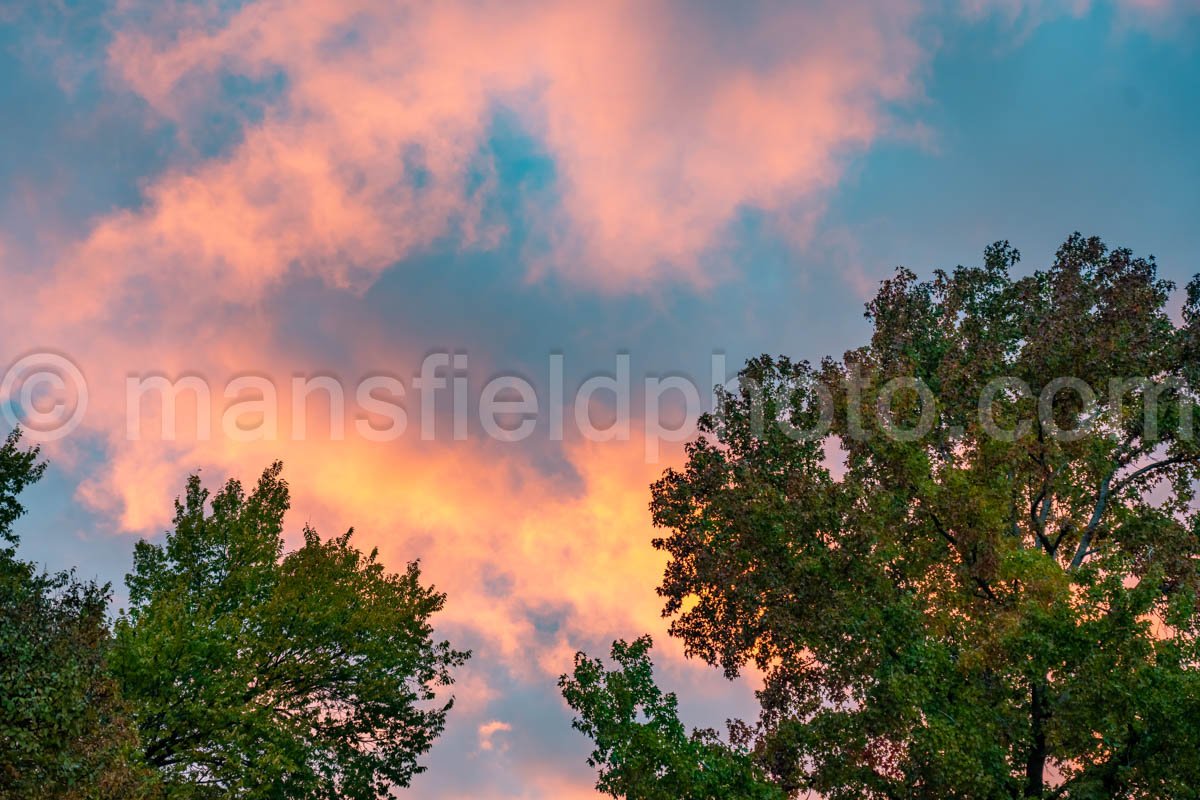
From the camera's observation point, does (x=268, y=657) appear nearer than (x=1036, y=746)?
No

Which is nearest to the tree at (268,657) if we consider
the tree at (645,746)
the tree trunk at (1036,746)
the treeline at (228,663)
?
the treeline at (228,663)

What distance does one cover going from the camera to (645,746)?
757 inches

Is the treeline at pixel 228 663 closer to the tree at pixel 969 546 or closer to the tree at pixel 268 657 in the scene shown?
the tree at pixel 268 657

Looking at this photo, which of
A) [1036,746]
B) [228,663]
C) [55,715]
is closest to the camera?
[55,715]

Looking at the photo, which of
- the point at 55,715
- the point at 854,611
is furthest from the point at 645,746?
the point at 55,715

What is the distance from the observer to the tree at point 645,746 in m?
18.6

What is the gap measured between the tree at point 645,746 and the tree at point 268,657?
35.7 ft

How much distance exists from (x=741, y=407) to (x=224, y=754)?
18.7 meters

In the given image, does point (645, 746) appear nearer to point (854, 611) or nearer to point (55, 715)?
point (854, 611)

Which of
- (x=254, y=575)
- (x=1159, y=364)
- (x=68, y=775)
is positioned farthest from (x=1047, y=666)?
(x=254, y=575)

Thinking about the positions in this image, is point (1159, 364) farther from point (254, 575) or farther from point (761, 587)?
point (254, 575)

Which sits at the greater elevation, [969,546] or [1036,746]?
[969,546]

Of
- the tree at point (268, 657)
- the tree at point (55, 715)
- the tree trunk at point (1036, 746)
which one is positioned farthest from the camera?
the tree at point (268, 657)

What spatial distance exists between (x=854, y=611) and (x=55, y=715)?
16791 mm
